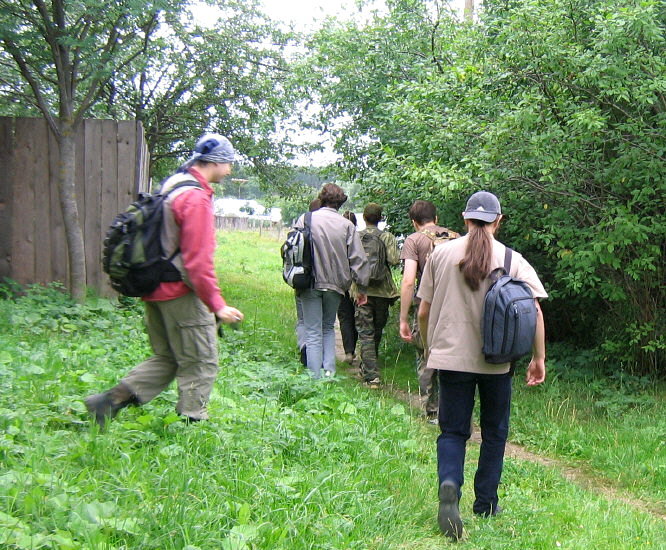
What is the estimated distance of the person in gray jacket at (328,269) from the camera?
23.3 ft

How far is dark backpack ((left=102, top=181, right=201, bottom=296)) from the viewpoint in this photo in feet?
13.4

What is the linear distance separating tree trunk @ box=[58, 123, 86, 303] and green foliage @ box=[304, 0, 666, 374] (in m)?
3.43

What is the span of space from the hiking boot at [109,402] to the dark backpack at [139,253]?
22.8 inches

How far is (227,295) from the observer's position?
44.1ft

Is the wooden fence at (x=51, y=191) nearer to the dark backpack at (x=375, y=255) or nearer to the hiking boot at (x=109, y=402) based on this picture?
the dark backpack at (x=375, y=255)

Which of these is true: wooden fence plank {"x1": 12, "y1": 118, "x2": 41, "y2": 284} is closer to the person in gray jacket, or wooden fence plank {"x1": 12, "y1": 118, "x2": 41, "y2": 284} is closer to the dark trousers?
the person in gray jacket

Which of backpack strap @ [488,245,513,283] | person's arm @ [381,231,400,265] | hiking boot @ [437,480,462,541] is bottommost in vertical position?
hiking boot @ [437,480,462,541]

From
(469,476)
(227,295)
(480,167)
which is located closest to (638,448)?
(469,476)

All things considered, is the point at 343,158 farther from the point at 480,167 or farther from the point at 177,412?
the point at 177,412

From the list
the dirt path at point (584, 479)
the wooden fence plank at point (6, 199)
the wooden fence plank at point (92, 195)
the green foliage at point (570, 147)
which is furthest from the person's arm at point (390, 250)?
the wooden fence plank at point (6, 199)

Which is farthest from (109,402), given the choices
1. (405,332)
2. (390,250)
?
(390,250)

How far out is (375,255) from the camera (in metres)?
8.38

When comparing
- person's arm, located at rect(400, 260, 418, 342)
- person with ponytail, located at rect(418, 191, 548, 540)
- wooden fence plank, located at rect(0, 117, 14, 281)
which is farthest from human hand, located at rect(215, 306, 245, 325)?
wooden fence plank, located at rect(0, 117, 14, 281)

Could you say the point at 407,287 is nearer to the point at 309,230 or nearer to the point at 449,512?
the point at 309,230
